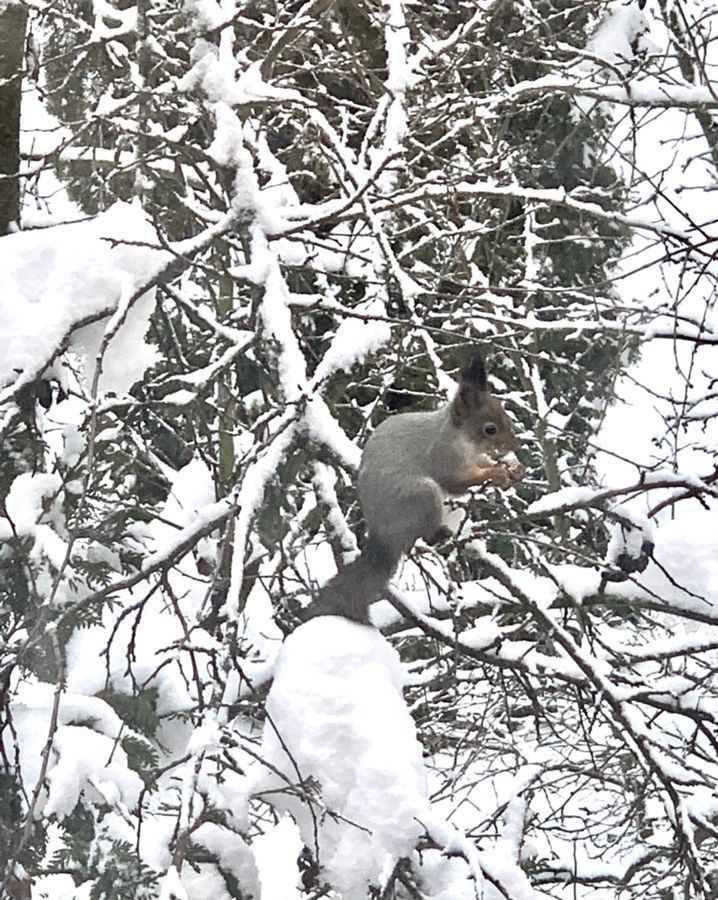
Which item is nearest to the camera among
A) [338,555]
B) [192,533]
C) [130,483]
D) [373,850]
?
[373,850]

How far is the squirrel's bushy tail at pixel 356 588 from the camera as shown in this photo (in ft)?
11.4

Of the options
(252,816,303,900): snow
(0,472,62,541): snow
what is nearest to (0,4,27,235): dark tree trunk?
(0,472,62,541): snow

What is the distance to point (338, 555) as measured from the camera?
12.2 ft

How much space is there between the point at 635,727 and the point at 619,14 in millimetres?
4770

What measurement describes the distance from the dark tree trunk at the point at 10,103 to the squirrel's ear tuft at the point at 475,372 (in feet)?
5.28

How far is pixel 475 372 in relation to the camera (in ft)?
14.2

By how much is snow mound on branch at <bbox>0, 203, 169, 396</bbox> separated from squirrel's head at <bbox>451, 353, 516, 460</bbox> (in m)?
1.44

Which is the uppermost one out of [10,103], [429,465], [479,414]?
[10,103]

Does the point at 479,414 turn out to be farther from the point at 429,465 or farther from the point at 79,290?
the point at 79,290

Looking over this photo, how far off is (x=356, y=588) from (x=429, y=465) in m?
0.92

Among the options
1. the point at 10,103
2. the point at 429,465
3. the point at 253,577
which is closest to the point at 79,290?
the point at 253,577

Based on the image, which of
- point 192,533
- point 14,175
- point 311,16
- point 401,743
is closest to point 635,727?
point 401,743

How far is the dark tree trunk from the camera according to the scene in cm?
393

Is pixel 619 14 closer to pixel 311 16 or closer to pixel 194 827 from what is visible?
pixel 311 16
